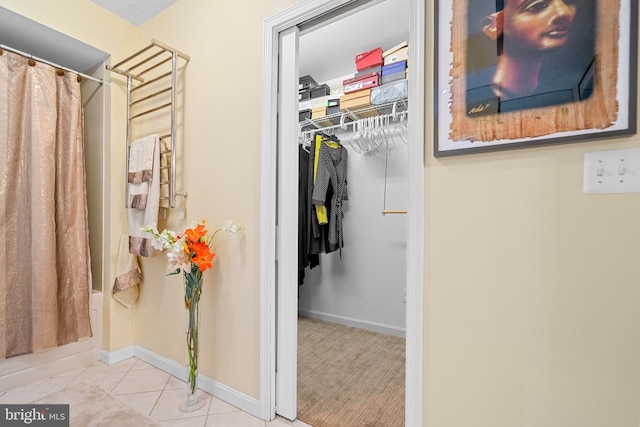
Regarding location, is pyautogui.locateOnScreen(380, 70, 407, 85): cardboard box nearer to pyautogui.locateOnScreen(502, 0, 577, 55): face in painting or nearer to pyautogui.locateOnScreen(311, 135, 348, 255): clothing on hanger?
pyautogui.locateOnScreen(311, 135, 348, 255): clothing on hanger

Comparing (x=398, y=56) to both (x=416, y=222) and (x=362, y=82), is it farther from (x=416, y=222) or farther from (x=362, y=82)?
(x=416, y=222)

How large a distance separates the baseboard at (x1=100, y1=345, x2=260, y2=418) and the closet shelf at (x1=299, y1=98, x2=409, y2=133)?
2053 millimetres

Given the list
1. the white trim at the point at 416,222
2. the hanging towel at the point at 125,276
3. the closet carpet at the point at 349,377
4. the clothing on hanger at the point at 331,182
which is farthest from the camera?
the clothing on hanger at the point at 331,182

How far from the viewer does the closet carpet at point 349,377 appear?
5.14 feet

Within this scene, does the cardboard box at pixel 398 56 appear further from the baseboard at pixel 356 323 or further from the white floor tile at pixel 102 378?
the white floor tile at pixel 102 378

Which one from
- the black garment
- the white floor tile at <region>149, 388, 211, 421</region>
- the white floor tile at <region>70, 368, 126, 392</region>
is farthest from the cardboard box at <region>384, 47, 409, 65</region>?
the white floor tile at <region>70, 368, 126, 392</region>

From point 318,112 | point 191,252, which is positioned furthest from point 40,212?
point 318,112

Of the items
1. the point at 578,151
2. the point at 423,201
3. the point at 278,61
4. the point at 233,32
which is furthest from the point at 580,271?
the point at 233,32

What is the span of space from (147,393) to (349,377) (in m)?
1.22

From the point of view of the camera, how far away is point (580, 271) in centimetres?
88

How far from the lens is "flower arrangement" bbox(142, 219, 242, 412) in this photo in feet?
4.87

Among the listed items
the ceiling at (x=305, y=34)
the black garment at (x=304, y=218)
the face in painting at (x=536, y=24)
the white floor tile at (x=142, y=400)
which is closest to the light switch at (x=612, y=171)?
the face in painting at (x=536, y=24)

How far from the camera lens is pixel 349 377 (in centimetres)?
195

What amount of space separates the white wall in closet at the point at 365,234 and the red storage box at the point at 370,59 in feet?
0.40
